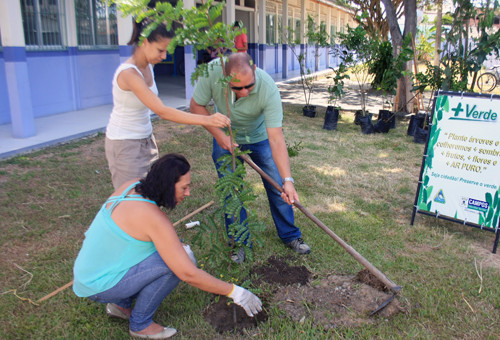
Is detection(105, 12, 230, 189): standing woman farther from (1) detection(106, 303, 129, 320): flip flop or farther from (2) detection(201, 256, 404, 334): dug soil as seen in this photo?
(2) detection(201, 256, 404, 334): dug soil

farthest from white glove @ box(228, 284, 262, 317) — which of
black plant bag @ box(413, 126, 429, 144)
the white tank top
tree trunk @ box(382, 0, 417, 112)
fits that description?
tree trunk @ box(382, 0, 417, 112)

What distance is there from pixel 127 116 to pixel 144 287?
1.12 m

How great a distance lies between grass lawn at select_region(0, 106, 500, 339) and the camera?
8.66 ft

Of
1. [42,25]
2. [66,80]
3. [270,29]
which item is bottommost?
[66,80]

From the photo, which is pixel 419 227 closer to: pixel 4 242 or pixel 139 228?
pixel 139 228

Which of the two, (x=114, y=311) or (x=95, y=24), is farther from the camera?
(x=95, y=24)

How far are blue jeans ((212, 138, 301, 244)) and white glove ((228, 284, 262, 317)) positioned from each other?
2.95ft

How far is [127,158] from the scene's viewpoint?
280cm

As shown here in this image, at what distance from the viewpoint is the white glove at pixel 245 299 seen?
238cm

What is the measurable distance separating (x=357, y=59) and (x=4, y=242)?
7.31 metres

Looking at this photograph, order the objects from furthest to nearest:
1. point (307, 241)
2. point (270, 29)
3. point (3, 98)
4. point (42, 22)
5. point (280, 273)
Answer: point (270, 29)
point (42, 22)
point (3, 98)
point (307, 241)
point (280, 273)

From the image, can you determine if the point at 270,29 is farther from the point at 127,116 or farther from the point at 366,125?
the point at 127,116

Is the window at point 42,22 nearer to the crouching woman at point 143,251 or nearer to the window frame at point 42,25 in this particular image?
the window frame at point 42,25

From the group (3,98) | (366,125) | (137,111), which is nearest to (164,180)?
(137,111)
